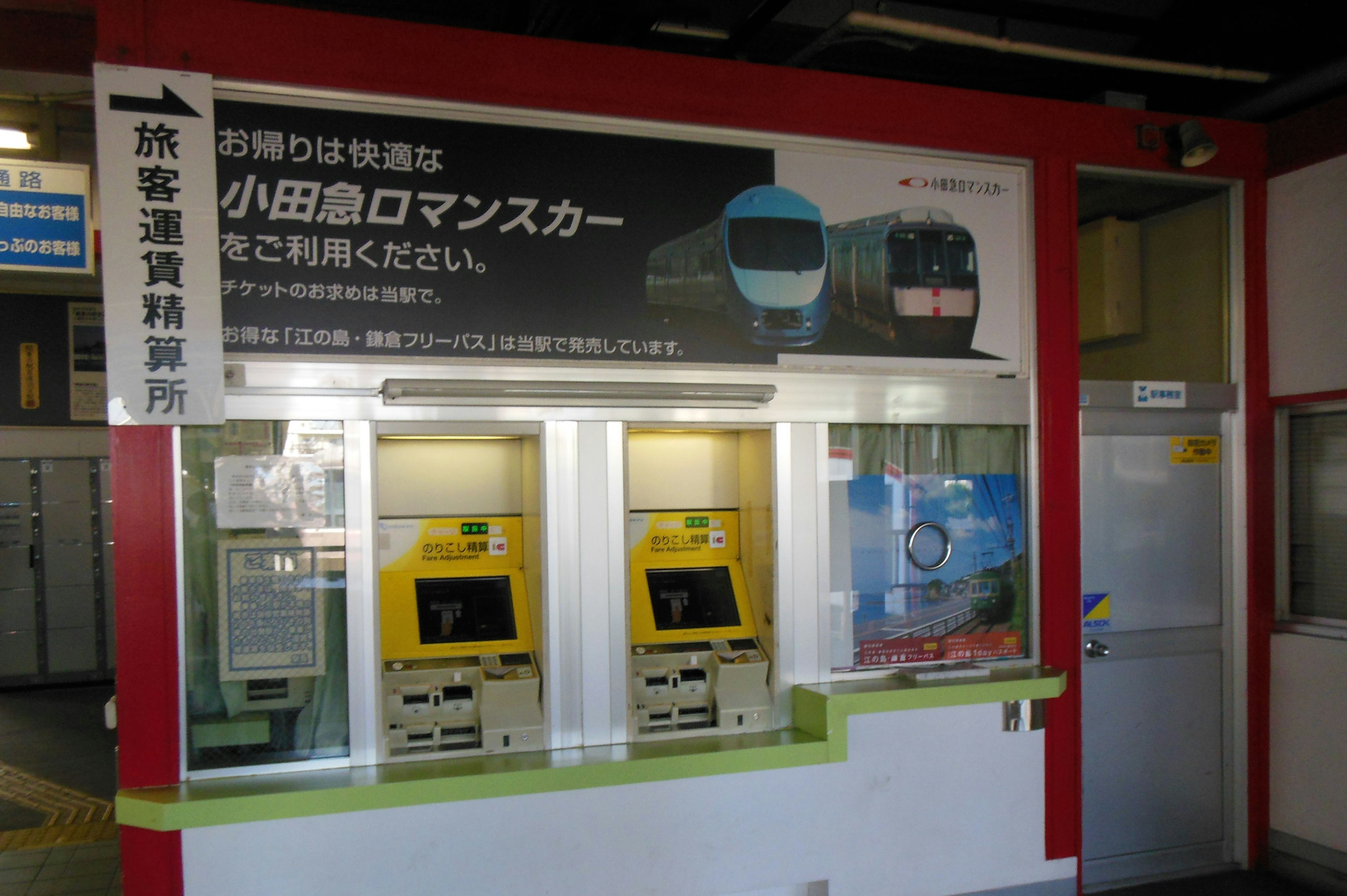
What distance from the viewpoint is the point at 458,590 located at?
9.77ft

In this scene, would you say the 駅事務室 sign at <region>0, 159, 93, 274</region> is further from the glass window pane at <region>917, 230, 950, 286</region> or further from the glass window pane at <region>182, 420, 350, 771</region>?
the glass window pane at <region>917, 230, 950, 286</region>

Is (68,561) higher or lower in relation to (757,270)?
lower

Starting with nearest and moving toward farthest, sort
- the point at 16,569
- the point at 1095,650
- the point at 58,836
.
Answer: the point at 1095,650 → the point at 58,836 → the point at 16,569

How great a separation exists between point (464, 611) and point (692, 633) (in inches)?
32.0

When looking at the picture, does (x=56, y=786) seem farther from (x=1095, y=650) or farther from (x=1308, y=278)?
(x=1308, y=278)

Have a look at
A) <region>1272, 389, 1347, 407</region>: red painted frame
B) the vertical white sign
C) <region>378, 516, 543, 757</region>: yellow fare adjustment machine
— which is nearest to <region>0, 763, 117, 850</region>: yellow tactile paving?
<region>378, 516, 543, 757</region>: yellow fare adjustment machine

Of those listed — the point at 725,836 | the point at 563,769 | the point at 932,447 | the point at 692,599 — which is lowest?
the point at 725,836

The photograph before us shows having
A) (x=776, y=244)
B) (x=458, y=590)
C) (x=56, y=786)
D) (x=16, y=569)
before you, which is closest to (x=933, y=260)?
(x=776, y=244)

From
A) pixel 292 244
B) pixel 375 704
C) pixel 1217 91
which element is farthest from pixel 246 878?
pixel 1217 91

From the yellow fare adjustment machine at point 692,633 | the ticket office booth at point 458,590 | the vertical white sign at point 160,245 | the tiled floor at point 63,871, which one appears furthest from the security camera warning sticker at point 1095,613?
the tiled floor at point 63,871

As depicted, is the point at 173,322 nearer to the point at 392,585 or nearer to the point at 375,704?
the point at 392,585

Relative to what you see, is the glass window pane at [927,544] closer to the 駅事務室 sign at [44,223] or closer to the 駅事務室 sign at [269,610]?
the 駅事務室 sign at [269,610]

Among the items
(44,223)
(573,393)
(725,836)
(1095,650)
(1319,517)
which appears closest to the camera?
(573,393)

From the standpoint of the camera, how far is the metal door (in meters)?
3.61
